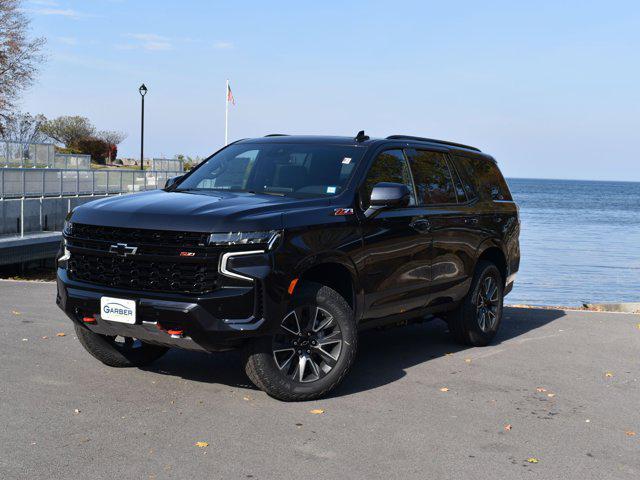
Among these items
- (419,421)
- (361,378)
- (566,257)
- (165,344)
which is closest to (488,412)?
(419,421)

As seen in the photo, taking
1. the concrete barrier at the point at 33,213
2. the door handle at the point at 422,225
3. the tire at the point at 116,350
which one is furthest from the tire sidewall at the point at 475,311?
the concrete barrier at the point at 33,213

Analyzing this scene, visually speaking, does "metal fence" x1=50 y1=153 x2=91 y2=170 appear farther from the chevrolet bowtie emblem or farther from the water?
the chevrolet bowtie emblem

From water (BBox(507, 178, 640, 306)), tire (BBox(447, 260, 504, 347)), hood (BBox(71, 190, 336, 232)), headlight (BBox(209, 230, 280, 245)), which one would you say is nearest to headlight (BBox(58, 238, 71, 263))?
hood (BBox(71, 190, 336, 232))

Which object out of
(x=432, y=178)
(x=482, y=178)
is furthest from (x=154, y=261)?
(x=482, y=178)

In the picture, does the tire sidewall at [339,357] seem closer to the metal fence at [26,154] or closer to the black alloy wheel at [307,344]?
the black alloy wheel at [307,344]

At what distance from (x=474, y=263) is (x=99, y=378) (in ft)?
12.4

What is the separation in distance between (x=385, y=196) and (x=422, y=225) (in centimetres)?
102

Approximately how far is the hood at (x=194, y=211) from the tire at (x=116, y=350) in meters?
1.14

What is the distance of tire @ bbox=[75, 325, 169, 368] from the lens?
718cm

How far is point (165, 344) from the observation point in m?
6.11

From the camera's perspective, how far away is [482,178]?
928cm

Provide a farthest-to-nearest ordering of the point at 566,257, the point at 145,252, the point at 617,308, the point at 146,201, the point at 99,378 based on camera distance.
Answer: the point at 566,257
the point at 617,308
the point at 99,378
the point at 146,201
the point at 145,252

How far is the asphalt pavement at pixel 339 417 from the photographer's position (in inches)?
200

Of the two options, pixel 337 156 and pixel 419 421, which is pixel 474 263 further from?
pixel 419 421
